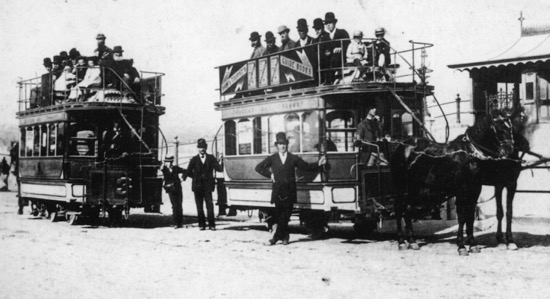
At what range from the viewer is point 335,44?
12.7m

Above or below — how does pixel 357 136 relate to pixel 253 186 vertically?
above

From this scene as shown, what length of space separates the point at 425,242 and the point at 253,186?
3.95 meters

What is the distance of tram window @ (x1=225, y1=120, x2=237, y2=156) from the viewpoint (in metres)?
14.4

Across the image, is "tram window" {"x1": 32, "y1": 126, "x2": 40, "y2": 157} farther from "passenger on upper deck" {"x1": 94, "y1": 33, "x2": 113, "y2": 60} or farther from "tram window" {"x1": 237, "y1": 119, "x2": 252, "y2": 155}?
"tram window" {"x1": 237, "y1": 119, "x2": 252, "y2": 155}

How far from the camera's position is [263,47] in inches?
575

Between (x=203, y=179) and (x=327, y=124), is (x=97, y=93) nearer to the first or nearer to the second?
(x=203, y=179)

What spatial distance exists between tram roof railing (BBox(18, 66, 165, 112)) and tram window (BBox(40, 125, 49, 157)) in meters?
0.64

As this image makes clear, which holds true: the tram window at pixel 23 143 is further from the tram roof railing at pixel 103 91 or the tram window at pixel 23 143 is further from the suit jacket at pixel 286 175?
the suit jacket at pixel 286 175

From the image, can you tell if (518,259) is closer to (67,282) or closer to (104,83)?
(67,282)

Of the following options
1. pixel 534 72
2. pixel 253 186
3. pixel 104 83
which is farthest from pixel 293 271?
pixel 534 72

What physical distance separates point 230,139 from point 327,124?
10.2 ft

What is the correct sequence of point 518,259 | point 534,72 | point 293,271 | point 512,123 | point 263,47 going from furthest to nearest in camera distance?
point 534,72, point 263,47, point 512,123, point 518,259, point 293,271

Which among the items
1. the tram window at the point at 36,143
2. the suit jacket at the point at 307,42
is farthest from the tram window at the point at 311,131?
the tram window at the point at 36,143

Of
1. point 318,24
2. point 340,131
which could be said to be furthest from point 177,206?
point 318,24
